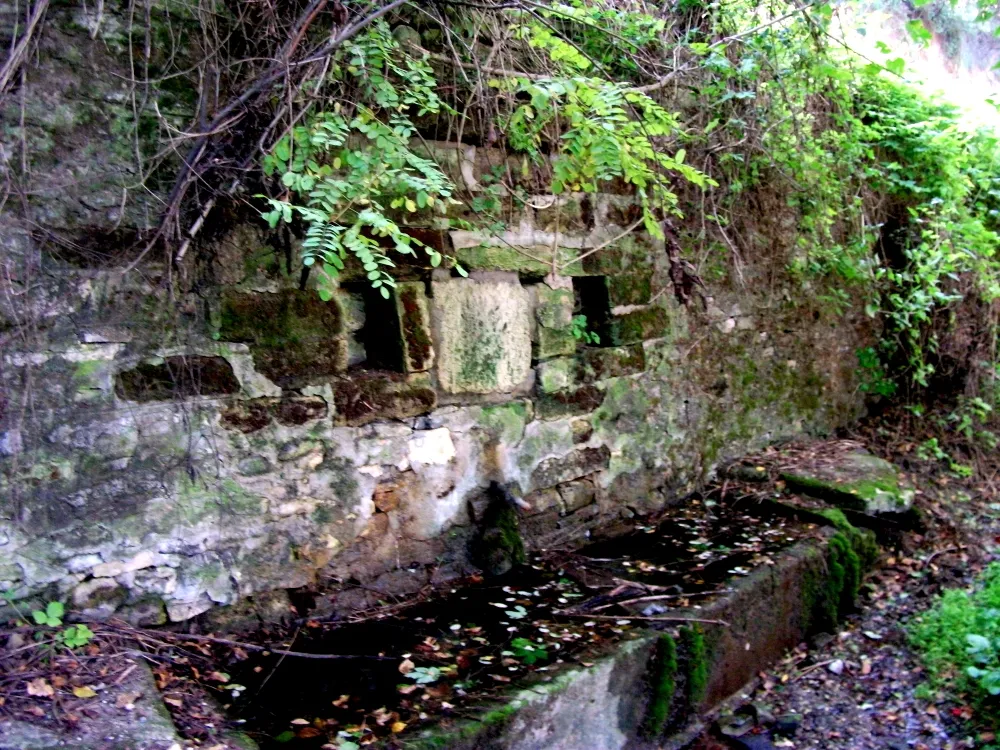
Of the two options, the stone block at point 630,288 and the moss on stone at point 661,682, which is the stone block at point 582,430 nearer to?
the stone block at point 630,288

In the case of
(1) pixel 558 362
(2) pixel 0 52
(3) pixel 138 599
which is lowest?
(3) pixel 138 599

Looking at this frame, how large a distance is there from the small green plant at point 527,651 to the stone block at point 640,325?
1.47 metres

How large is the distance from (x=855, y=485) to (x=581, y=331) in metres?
1.62

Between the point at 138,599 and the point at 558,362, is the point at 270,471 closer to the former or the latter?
the point at 138,599

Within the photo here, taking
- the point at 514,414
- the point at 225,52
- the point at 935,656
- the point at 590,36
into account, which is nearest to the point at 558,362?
the point at 514,414

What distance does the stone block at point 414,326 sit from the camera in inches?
103

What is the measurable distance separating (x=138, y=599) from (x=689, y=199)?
9.64ft

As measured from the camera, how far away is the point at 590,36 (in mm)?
3191

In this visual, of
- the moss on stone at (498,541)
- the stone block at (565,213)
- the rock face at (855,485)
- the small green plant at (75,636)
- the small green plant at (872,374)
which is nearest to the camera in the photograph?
the small green plant at (75,636)

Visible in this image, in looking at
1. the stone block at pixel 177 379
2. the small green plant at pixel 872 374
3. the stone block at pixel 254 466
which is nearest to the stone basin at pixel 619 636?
the stone block at pixel 254 466

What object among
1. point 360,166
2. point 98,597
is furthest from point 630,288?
point 98,597

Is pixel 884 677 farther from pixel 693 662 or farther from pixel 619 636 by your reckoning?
pixel 619 636

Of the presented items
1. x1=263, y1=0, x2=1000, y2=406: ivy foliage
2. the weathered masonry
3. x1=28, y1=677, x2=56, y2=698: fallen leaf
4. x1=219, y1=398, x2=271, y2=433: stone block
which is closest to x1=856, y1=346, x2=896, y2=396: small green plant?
x1=263, y1=0, x2=1000, y2=406: ivy foliage

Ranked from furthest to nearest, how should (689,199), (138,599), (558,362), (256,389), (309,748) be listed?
(689,199)
(558,362)
(256,389)
(138,599)
(309,748)
